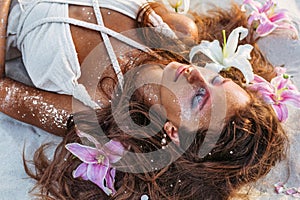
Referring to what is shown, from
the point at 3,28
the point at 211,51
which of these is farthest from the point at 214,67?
the point at 3,28

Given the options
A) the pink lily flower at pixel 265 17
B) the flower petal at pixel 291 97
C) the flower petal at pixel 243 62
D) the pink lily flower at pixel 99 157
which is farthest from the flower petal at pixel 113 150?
the pink lily flower at pixel 265 17

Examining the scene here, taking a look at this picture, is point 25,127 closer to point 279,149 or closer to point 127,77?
point 127,77

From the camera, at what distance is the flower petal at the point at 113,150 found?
1302mm

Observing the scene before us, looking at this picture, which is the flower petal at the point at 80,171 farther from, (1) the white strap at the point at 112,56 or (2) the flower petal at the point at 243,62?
(2) the flower petal at the point at 243,62

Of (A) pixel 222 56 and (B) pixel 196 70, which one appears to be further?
(A) pixel 222 56

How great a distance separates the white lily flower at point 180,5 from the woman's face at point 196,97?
0.97ft

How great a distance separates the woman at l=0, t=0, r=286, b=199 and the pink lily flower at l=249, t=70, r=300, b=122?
5 cm

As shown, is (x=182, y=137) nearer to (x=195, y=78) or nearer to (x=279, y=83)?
(x=195, y=78)

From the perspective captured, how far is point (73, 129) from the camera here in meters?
1.37

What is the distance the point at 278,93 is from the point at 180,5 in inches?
15.2

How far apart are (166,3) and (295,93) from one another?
0.49 metres

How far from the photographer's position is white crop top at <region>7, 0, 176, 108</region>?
1.35 meters

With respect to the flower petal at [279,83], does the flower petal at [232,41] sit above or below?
above

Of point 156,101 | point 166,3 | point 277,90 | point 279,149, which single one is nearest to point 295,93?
point 277,90
